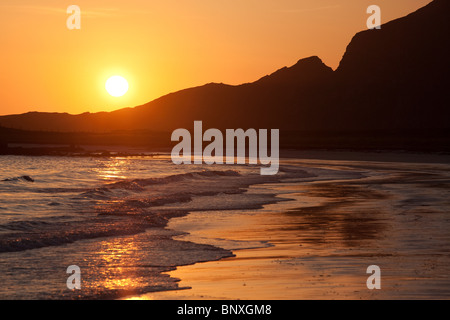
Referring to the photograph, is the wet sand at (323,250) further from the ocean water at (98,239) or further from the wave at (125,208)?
the wave at (125,208)

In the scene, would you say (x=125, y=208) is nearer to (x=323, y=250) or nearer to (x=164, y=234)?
(x=164, y=234)

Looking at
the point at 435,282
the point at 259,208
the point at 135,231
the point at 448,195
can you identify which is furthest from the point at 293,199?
the point at 435,282

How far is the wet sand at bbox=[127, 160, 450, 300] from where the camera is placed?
11148 millimetres

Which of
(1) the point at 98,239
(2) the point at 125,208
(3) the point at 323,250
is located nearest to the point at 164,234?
(1) the point at 98,239

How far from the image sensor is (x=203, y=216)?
2234cm

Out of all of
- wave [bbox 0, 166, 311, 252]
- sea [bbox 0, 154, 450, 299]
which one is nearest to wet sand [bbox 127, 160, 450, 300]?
sea [bbox 0, 154, 450, 299]

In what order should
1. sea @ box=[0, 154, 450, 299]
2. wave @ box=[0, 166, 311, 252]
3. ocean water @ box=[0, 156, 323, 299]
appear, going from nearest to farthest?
1. ocean water @ box=[0, 156, 323, 299]
2. sea @ box=[0, 154, 450, 299]
3. wave @ box=[0, 166, 311, 252]

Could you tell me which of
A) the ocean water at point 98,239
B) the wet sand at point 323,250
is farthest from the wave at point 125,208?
the wet sand at point 323,250

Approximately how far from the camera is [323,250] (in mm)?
14938

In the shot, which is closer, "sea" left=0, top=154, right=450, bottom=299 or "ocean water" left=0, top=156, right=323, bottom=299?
"ocean water" left=0, top=156, right=323, bottom=299

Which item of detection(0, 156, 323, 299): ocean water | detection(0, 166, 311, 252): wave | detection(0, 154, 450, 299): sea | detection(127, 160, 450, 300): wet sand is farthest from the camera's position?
detection(0, 166, 311, 252): wave

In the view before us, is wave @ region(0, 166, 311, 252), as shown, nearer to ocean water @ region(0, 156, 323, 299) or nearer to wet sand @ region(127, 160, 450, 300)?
ocean water @ region(0, 156, 323, 299)

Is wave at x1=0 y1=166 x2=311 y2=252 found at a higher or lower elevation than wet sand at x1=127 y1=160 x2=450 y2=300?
higher
